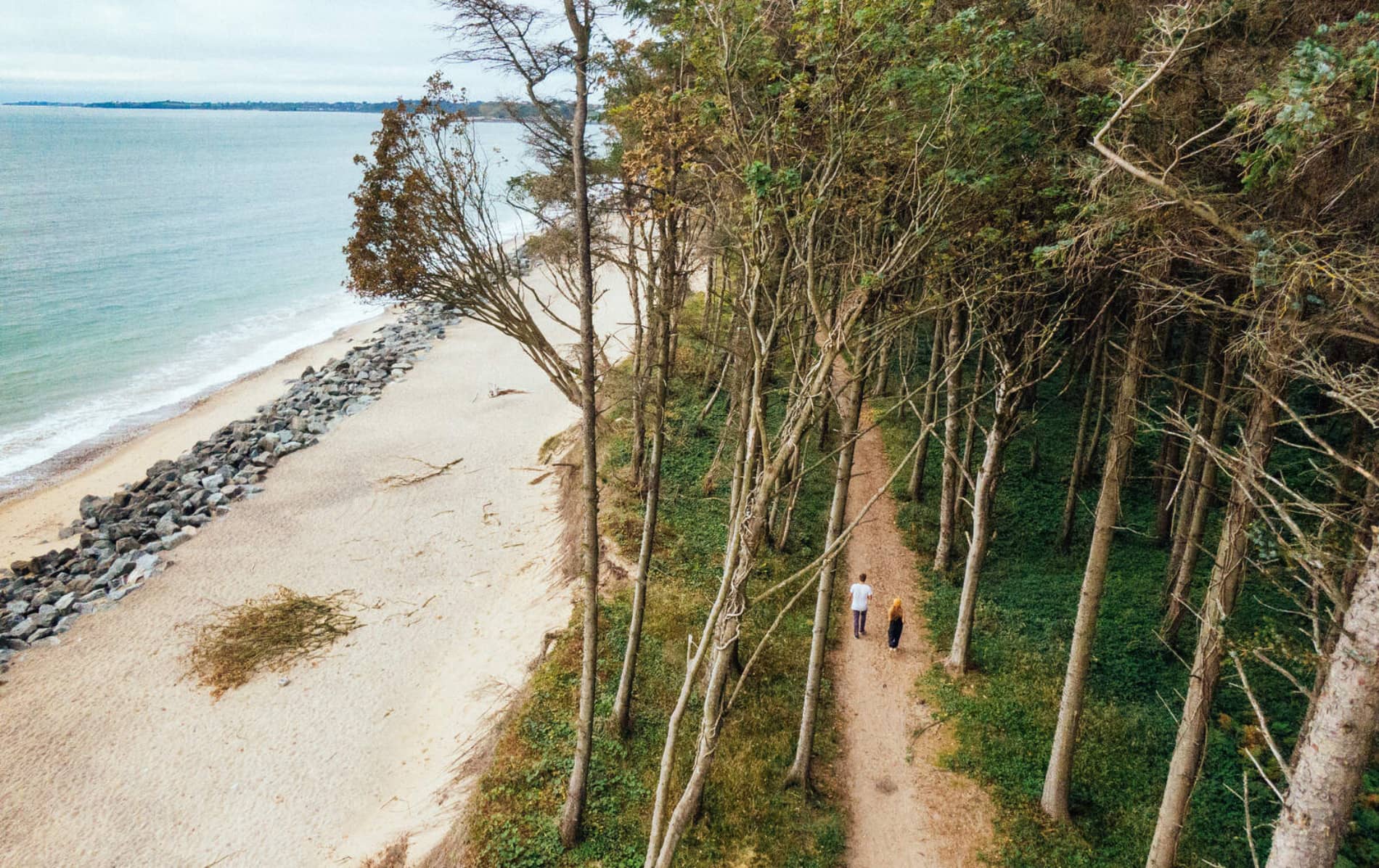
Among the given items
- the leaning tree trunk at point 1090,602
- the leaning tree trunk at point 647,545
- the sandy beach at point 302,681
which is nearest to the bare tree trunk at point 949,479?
the leaning tree trunk at point 1090,602

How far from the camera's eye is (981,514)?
13977 mm

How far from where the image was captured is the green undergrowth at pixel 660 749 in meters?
11.1

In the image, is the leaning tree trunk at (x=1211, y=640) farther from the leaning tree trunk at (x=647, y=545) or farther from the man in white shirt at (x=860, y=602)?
the leaning tree trunk at (x=647, y=545)

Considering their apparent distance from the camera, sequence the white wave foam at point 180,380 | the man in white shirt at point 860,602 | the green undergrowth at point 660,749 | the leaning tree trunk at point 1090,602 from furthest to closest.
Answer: the white wave foam at point 180,380 → the man in white shirt at point 860,602 → the green undergrowth at point 660,749 → the leaning tree trunk at point 1090,602

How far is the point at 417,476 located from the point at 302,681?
1004cm

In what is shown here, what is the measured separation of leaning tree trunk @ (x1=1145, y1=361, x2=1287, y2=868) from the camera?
25.9 ft

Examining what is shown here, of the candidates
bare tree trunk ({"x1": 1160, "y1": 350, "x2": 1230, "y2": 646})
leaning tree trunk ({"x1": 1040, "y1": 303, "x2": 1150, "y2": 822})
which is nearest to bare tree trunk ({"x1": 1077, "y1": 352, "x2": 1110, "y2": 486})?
bare tree trunk ({"x1": 1160, "y1": 350, "x2": 1230, "y2": 646})

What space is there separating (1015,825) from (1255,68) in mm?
10654

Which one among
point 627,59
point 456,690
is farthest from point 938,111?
point 456,690

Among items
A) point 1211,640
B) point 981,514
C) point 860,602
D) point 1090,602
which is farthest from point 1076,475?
point 1211,640

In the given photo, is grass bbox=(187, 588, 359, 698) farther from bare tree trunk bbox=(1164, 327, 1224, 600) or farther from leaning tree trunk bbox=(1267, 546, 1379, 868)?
bare tree trunk bbox=(1164, 327, 1224, 600)

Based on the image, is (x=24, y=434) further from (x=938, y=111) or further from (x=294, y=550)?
(x=938, y=111)

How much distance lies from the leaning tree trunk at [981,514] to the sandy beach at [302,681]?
28.2 feet

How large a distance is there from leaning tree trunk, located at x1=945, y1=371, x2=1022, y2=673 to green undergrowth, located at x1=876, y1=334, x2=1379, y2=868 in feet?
1.76
